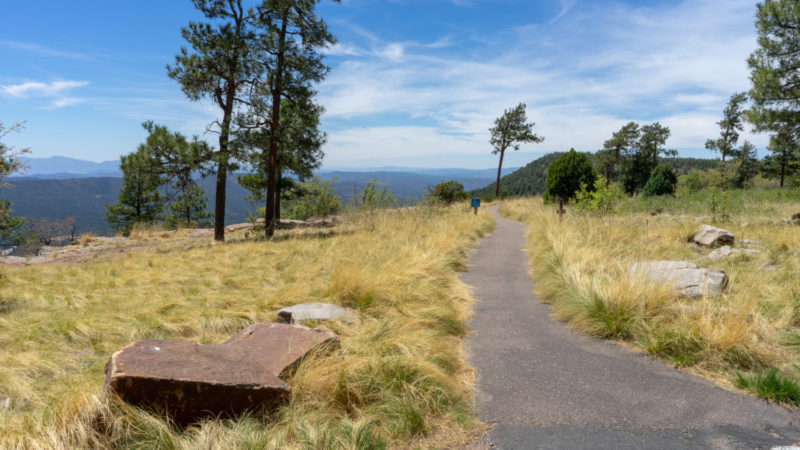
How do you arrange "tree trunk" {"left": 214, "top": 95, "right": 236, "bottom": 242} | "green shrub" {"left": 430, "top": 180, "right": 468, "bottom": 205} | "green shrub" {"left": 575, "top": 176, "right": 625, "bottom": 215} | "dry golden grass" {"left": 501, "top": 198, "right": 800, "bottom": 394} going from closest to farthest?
1. "dry golden grass" {"left": 501, "top": 198, "right": 800, "bottom": 394}
2. "green shrub" {"left": 575, "top": 176, "right": 625, "bottom": 215}
3. "tree trunk" {"left": 214, "top": 95, "right": 236, "bottom": 242}
4. "green shrub" {"left": 430, "top": 180, "right": 468, "bottom": 205}

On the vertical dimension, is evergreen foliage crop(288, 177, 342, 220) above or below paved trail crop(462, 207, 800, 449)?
above

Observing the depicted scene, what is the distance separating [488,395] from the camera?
3096 millimetres

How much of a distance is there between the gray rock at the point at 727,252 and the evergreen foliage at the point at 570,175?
37.8 ft

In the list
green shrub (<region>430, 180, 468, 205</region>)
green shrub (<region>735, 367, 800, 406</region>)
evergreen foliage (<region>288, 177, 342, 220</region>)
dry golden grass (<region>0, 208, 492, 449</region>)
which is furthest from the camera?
evergreen foliage (<region>288, 177, 342, 220</region>)

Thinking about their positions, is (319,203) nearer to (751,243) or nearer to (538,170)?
(751,243)

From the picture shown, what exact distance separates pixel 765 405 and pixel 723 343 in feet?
2.51

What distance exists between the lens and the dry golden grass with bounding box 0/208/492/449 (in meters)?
2.33

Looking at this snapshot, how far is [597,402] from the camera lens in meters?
2.90

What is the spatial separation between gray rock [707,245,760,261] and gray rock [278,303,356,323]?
7049 mm

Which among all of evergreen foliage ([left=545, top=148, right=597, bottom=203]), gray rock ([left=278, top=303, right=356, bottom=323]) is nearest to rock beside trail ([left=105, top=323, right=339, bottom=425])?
gray rock ([left=278, top=303, right=356, bottom=323])

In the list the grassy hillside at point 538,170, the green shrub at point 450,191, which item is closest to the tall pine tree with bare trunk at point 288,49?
the green shrub at point 450,191

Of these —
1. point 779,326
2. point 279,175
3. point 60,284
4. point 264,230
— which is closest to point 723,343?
point 779,326

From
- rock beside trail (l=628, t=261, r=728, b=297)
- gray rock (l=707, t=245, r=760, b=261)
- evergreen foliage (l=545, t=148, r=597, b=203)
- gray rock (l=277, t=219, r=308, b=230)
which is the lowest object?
gray rock (l=277, t=219, r=308, b=230)

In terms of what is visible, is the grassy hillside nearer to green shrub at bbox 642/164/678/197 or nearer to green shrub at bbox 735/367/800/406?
green shrub at bbox 642/164/678/197
